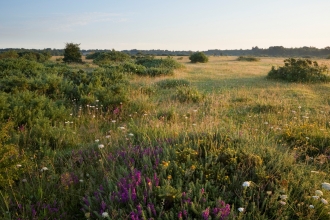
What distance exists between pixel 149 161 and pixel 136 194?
750mm

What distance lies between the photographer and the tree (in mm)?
37938

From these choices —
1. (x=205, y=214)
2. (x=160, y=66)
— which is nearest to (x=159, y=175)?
(x=205, y=214)

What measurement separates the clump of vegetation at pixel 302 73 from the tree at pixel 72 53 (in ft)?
89.7

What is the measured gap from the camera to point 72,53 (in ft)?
125

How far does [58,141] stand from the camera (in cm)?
589

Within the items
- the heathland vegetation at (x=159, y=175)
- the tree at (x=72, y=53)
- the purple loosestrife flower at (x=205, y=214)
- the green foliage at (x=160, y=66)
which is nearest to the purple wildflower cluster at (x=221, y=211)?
the heathland vegetation at (x=159, y=175)

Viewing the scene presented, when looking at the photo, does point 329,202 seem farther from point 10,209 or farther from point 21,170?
point 21,170

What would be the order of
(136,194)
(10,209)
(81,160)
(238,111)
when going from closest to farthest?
(136,194)
(10,209)
(81,160)
(238,111)

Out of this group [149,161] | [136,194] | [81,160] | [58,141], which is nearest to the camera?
[136,194]

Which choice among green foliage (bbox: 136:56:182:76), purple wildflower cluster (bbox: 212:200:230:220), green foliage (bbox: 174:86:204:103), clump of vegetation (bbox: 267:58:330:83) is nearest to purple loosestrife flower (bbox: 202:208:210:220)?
purple wildflower cluster (bbox: 212:200:230:220)

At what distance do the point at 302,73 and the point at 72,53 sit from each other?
97.2ft

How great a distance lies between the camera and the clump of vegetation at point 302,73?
1735 cm

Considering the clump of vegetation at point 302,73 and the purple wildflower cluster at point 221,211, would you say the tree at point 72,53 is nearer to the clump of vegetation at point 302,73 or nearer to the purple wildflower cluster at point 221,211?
the clump of vegetation at point 302,73

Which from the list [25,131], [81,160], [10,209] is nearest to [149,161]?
[81,160]
